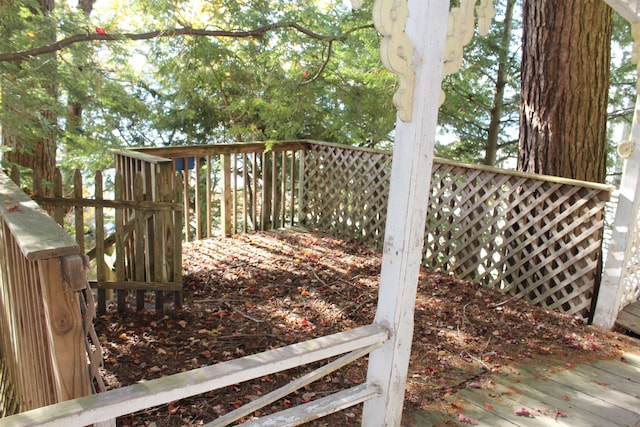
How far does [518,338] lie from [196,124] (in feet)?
22.9

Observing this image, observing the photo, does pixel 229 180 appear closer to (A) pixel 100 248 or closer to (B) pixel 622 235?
(A) pixel 100 248

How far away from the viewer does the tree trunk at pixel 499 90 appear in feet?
28.4

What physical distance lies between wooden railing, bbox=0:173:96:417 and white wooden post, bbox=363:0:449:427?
4.10ft

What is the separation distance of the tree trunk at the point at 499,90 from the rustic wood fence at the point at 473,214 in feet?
12.7

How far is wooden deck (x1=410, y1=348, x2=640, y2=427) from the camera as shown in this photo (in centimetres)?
303

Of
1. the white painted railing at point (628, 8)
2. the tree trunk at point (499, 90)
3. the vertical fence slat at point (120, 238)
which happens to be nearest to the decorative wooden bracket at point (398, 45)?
the white painted railing at point (628, 8)

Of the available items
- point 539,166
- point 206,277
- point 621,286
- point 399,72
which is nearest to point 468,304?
point 621,286

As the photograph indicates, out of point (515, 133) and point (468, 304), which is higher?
point (515, 133)

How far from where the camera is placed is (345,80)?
7359mm

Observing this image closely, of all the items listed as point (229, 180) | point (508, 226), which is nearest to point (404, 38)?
point (508, 226)

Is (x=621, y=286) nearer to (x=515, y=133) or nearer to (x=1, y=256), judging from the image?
(x=1, y=256)

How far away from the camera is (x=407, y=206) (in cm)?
223

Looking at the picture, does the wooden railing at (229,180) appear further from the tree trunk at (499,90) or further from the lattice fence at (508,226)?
the tree trunk at (499,90)

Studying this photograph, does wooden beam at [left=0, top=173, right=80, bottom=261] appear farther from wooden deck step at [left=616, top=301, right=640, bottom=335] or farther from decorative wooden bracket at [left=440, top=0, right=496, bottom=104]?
wooden deck step at [left=616, top=301, right=640, bottom=335]
